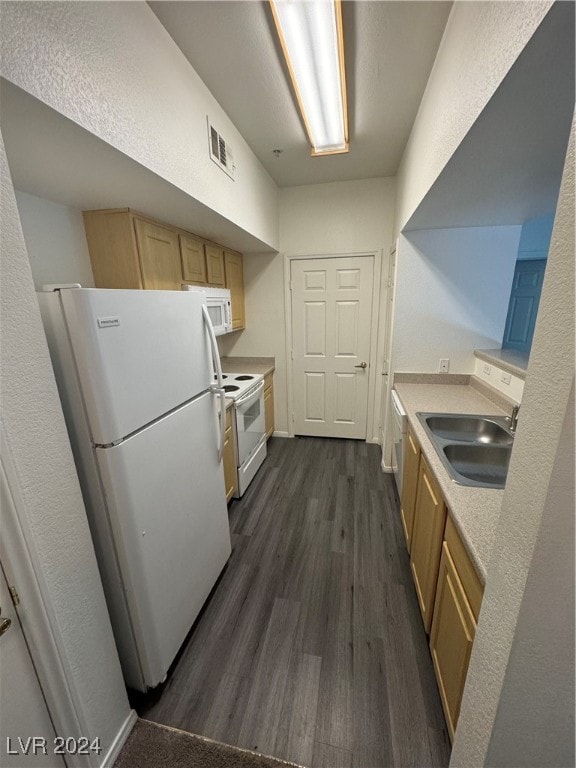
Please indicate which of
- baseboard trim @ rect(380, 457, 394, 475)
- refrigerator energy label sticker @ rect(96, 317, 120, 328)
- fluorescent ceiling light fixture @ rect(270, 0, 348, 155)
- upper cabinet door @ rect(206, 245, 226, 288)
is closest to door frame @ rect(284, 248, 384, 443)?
baseboard trim @ rect(380, 457, 394, 475)

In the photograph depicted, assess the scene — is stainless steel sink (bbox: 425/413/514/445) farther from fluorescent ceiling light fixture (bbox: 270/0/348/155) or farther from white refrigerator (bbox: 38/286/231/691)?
fluorescent ceiling light fixture (bbox: 270/0/348/155)

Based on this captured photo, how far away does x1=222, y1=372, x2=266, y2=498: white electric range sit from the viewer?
2441 mm

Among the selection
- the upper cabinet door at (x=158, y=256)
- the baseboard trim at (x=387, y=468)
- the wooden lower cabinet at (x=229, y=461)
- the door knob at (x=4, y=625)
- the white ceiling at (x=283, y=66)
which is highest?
the white ceiling at (x=283, y=66)

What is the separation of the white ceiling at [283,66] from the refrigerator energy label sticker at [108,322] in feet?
4.19

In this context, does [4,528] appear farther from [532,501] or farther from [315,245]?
[315,245]

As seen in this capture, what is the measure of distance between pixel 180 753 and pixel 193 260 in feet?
8.54

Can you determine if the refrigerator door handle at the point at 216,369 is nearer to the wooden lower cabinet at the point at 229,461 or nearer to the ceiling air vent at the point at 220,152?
the wooden lower cabinet at the point at 229,461

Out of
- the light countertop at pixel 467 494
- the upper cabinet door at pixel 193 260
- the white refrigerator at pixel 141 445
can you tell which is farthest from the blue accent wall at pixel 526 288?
the white refrigerator at pixel 141 445

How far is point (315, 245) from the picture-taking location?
10.4ft

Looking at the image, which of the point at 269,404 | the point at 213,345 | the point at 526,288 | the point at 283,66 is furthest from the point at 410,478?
the point at 526,288

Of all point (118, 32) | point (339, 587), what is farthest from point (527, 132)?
point (339, 587)

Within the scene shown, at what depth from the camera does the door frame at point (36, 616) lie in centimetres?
75

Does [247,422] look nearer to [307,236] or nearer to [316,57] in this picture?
[307,236]

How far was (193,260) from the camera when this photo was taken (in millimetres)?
2273
